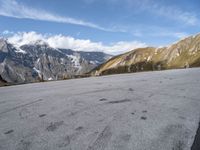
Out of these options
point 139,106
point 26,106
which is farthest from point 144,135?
point 26,106

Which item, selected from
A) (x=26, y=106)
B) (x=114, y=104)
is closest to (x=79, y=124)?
(x=114, y=104)

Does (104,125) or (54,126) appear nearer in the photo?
(104,125)

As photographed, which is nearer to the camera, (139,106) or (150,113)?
(150,113)

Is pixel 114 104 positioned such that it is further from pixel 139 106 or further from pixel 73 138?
pixel 73 138

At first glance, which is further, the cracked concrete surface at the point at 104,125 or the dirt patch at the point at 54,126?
the dirt patch at the point at 54,126

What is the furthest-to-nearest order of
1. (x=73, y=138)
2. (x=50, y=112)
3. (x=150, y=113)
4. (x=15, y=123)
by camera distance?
1. (x=50, y=112)
2. (x=150, y=113)
3. (x=15, y=123)
4. (x=73, y=138)

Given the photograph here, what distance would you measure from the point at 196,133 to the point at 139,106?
2461mm

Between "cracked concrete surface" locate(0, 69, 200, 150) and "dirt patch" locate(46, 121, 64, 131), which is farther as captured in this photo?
"dirt patch" locate(46, 121, 64, 131)

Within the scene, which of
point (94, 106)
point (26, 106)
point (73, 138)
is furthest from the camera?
point (26, 106)

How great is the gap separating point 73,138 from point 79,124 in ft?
2.91

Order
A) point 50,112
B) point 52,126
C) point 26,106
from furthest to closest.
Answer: point 26,106 < point 50,112 < point 52,126

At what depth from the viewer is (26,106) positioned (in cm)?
793

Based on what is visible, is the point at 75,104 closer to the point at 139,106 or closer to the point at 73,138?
the point at 139,106

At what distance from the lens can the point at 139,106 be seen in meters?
7.09
